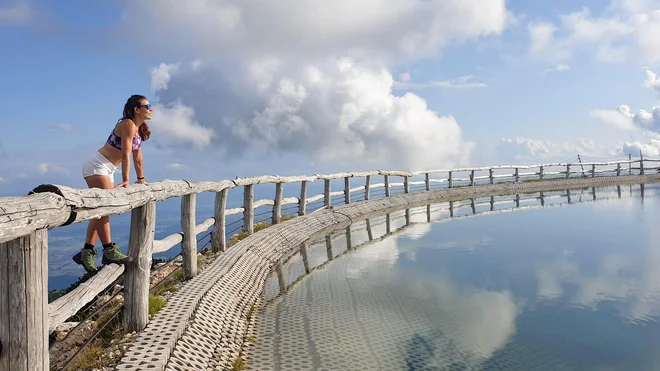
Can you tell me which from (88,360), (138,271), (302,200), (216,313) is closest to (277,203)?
(302,200)

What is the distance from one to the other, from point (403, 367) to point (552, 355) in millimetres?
1386

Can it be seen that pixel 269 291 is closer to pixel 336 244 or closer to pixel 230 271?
pixel 230 271

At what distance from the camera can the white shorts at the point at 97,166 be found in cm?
516

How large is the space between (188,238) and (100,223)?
1.70 meters

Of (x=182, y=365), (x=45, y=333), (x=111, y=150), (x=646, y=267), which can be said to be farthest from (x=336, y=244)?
(x=45, y=333)

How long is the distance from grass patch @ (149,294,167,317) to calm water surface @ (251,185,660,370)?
3.62 feet

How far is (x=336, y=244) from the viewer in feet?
37.9

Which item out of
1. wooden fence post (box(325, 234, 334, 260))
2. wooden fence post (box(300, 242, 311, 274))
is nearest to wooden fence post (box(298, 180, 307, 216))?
wooden fence post (box(325, 234, 334, 260))

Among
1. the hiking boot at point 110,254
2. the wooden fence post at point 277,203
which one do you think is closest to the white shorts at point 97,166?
the hiking boot at point 110,254

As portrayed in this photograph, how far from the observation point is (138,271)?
188 inches

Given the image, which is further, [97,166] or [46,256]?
[97,166]

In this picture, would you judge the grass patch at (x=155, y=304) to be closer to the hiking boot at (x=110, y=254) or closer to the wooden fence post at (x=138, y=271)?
the wooden fence post at (x=138, y=271)

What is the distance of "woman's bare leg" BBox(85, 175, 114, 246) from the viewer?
16.9 ft

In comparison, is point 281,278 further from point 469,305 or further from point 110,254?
point 110,254
